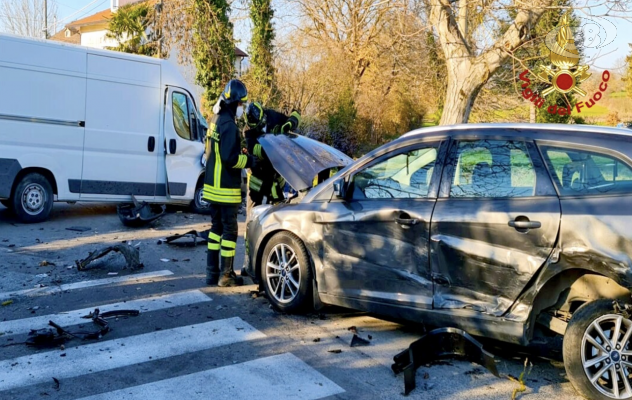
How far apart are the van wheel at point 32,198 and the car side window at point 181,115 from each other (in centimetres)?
252

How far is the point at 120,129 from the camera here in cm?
1078

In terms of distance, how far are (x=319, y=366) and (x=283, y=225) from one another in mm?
1632

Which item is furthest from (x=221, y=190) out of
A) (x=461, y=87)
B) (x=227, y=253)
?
(x=461, y=87)

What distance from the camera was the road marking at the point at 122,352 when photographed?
4418mm

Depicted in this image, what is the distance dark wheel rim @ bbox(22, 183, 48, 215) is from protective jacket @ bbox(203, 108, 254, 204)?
4.89 metres

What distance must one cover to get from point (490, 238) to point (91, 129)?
802 centimetres

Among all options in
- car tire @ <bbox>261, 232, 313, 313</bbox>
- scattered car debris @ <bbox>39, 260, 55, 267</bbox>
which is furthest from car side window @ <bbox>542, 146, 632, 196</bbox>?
scattered car debris @ <bbox>39, 260, 55, 267</bbox>

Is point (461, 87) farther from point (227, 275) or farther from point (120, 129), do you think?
point (227, 275)

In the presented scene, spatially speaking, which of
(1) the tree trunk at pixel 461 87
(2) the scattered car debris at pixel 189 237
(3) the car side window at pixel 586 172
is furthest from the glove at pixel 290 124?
(1) the tree trunk at pixel 461 87

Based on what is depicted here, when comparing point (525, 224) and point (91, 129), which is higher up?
point (91, 129)

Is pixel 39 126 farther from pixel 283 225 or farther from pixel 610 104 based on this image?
pixel 610 104

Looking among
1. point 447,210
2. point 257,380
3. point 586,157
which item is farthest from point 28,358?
point 586,157

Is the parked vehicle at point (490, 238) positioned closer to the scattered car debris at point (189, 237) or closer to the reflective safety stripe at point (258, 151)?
the reflective safety stripe at point (258, 151)

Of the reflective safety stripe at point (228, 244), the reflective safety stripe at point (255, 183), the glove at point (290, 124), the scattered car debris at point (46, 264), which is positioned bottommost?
the scattered car debris at point (46, 264)
